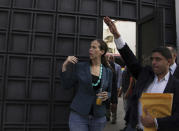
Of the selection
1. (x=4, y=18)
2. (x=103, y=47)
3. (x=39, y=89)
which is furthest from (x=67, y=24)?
(x=39, y=89)

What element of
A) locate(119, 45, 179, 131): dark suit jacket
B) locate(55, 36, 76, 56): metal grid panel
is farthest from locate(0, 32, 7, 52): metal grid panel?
locate(119, 45, 179, 131): dark suit jacket

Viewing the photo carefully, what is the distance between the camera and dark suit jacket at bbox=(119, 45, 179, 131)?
1.63m

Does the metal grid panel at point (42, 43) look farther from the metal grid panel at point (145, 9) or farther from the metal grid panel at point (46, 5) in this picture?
the metal grid panel at point (145, 9)

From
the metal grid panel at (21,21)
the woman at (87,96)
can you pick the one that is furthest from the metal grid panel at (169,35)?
the metal grid panel at (21,21)

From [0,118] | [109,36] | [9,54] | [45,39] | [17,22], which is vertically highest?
[109,36]

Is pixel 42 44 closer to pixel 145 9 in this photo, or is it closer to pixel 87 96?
pixel 87 96

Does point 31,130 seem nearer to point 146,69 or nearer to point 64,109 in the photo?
point 64,109

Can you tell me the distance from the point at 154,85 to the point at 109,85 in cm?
102

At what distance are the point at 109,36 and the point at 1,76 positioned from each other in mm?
11989

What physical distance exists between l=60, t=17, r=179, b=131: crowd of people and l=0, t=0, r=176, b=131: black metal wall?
1.08 metres

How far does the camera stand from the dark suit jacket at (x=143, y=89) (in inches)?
64.1

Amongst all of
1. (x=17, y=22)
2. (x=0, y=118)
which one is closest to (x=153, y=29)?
(x=17, y=22)

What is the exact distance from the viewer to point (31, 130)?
356cm

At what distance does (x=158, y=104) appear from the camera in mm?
1641
